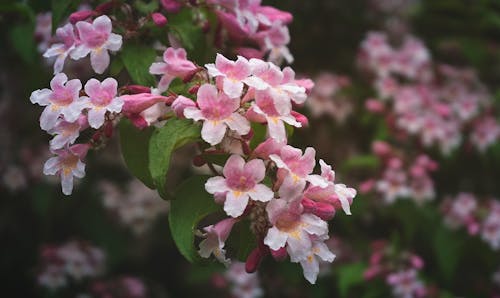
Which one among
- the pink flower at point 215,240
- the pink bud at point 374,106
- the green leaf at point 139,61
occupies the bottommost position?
the pink bud at point 374,106

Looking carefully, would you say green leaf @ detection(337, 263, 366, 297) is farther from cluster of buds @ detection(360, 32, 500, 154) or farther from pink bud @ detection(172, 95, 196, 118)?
pink bud @ detection(172, 95, 196, 118)

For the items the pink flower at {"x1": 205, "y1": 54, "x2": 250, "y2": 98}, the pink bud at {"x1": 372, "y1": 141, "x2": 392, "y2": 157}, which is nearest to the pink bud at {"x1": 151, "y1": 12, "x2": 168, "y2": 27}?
the pink flower at {"x1": 205, "y1": 54, "x2": 250, "y2": 98}

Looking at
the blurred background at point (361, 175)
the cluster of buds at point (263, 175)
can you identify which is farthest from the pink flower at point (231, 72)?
the blurred background at point (361, 175)

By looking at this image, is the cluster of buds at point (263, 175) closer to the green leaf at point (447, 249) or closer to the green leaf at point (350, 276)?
the green leaf at point (350, 276)

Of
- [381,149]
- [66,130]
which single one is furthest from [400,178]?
[66,130]

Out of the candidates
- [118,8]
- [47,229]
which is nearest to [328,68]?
[47,229]

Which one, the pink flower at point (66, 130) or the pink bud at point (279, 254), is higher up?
the pink flower at point (66, 130)

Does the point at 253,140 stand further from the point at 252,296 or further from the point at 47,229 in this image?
the point at 47,229

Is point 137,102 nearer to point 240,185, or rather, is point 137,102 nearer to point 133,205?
point 240,185
